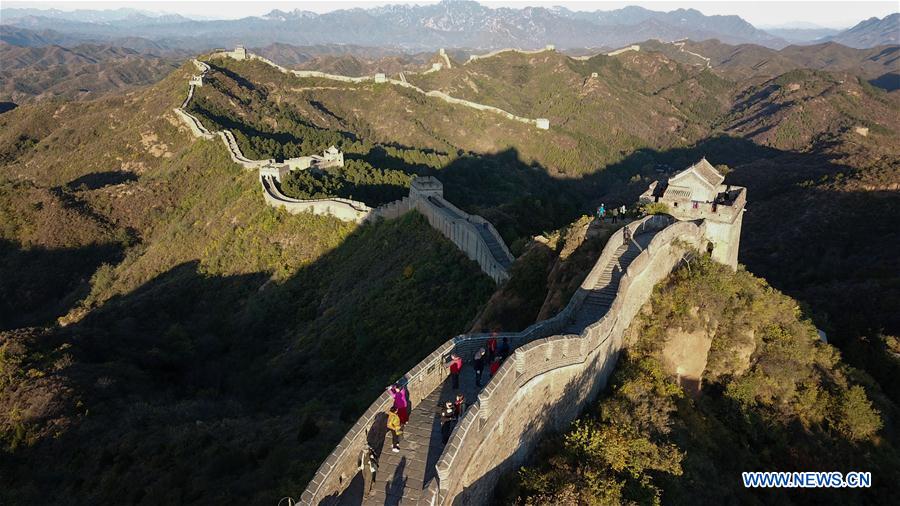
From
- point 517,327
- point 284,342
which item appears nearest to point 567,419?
point 517,327

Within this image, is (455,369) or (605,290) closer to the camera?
(455,369)

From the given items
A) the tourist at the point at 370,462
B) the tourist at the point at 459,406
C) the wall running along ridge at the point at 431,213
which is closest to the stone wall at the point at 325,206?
the wall running along ridge at the point at 431,213

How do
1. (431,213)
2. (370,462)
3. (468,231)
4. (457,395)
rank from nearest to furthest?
(370,462) → (457,395) → (468,231) → (431,213)

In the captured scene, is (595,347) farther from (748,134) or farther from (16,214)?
(748,134)

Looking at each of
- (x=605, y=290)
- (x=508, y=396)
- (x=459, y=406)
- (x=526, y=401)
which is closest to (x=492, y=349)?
(x=526, y=401)

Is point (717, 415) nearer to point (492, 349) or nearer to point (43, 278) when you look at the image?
point (492, 349)

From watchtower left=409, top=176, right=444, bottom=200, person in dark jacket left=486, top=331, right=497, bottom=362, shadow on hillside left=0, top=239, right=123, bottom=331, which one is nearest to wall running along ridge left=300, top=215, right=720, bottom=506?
person in dark jacket left=486, top=331, right=497, bottom=362
